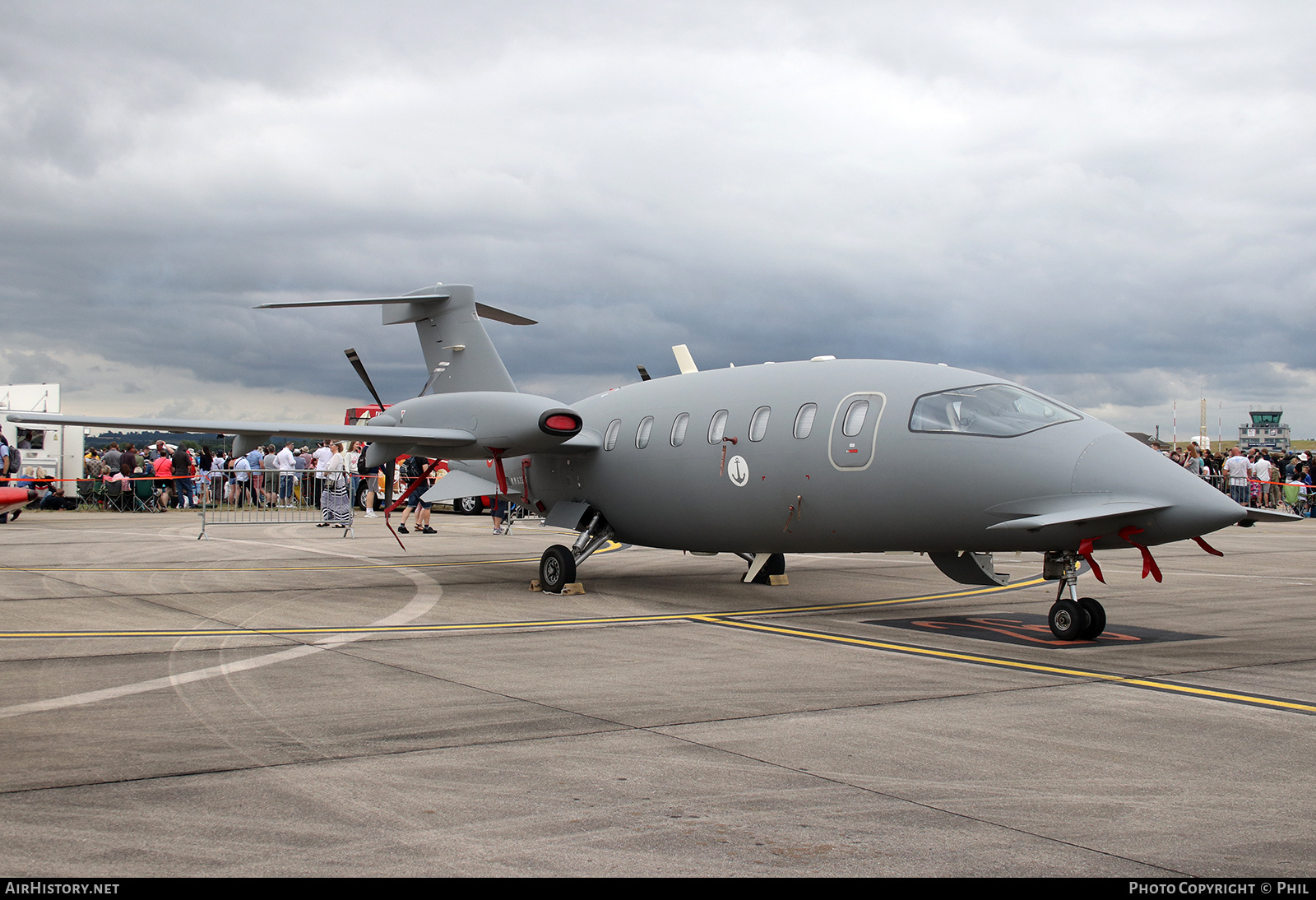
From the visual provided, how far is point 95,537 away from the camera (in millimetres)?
24141

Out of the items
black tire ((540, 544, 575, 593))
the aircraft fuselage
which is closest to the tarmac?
black tire ((540, 544, 575, 593))

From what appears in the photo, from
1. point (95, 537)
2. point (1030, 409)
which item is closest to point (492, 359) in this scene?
point (1030, 409)

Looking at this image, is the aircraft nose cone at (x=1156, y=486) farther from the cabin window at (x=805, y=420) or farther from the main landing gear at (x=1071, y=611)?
the cabin window at (x=805, y=420)

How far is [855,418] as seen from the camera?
11.7 meters

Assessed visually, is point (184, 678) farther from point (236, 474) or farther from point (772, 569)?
point (236, 474)

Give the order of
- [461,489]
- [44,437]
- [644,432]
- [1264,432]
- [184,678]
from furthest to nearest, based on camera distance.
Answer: [1264,432] < [44,437] < [461,489] < [644,432] < [184,678]

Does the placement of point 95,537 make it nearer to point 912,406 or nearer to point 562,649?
point 562,649

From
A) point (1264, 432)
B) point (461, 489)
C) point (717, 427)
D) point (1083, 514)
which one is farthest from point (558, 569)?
point (1264, 432)

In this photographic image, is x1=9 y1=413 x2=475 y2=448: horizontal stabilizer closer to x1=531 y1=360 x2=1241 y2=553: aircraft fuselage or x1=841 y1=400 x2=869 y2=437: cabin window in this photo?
x1=531 y1=360 x2=1241 y2=553: aircraft fuselage

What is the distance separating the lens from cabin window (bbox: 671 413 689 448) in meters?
13.8

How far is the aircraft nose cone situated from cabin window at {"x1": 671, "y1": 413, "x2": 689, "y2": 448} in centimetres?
536

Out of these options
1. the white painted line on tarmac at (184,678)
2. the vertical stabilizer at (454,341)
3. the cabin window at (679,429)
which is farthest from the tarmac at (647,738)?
the vertical stabilizer at (454,341)

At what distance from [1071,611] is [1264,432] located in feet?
320

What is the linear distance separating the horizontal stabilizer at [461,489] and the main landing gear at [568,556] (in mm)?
2029
